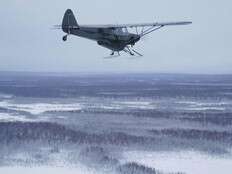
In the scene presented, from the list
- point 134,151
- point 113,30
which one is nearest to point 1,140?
point 134,151

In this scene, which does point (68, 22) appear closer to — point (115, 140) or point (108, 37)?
point (108, 37)

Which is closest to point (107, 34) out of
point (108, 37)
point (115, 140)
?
point (108, 37)

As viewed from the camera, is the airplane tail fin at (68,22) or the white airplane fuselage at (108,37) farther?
the white airplane fuselage at (108,37)

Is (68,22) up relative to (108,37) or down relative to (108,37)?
up

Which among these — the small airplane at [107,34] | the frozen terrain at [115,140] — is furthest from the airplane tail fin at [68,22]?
the frozen terrain at [115,140]

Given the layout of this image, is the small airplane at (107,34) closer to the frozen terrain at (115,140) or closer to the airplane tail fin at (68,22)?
the airplane tail fin at (68,22)

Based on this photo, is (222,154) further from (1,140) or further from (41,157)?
(1,140)

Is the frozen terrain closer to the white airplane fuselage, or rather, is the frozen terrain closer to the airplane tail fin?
the white airplane fuselage

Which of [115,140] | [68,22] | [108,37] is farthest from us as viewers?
[115,140]

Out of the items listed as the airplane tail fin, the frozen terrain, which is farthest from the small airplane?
the frozen terrain
